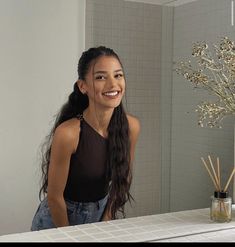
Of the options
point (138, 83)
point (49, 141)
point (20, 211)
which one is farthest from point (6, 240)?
point (138, 83)

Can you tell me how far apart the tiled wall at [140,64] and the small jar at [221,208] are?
0.21 meters

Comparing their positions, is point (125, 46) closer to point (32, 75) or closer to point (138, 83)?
point (138, 83)

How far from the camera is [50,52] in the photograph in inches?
39.3

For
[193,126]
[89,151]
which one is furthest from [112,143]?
[193,126]

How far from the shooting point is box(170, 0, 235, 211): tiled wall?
3.93 ft

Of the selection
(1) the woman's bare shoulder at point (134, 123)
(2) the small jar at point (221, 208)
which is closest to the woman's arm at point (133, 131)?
(1) the woman's bare shoulder at point (134, 123)

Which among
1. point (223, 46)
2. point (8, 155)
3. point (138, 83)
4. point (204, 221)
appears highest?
point (223, 46)

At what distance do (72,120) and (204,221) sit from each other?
43cm

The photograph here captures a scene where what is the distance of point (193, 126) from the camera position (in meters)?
1.23

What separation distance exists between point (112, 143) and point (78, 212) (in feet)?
0.70

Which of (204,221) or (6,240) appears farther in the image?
(204,221)

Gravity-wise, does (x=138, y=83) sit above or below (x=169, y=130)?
above

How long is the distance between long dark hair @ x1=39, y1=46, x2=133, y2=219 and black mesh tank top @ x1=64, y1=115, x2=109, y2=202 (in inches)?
1.0

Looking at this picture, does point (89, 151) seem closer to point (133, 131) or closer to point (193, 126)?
point (133, 131)
